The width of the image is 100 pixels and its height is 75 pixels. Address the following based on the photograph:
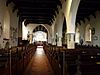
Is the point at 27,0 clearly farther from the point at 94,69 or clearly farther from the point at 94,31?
the point at 94,69

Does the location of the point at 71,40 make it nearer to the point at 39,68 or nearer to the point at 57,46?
the point at 57,46

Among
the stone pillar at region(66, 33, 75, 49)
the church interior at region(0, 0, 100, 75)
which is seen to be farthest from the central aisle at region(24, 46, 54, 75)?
the stone pillar at region(66, 33, 75, 49)

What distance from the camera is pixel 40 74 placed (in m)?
7.83

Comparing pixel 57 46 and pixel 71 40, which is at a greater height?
pixel 71 40

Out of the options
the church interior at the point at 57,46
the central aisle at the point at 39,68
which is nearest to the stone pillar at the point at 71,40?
the church interior at the point at 57,46

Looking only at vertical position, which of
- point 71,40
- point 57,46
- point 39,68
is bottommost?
point 39,68

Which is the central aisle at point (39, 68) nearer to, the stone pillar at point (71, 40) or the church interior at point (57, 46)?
the church interior at point (57, 46)

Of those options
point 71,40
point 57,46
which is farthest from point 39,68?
point 57,46

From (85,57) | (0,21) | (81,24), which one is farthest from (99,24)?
(85,57)

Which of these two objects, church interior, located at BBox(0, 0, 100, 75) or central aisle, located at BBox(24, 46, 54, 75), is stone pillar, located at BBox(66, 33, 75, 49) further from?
central aisle, located at BBox(24, 46, 54, 75)

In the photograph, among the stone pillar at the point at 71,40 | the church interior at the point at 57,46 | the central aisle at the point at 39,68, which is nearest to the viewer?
the church interior at the point at 57,46

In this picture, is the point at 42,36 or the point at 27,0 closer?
the point at 27,0

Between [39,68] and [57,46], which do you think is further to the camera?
[57,46]

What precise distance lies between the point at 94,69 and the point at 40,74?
11.7 feet
